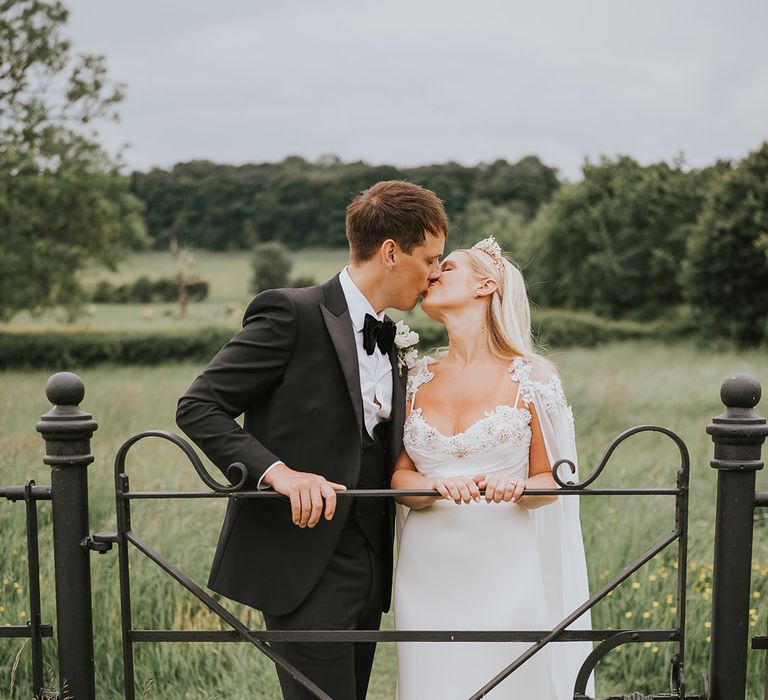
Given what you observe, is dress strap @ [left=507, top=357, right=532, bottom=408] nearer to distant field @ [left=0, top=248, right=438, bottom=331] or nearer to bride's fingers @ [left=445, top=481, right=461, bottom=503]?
bride's fingers @ [left=445, top=481, right=461, bottom=503]

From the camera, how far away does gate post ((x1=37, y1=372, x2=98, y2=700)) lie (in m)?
2.42

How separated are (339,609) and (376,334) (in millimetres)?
891

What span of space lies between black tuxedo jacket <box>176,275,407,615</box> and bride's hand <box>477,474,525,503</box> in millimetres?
439

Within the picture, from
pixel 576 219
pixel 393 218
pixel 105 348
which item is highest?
pixel 576 219

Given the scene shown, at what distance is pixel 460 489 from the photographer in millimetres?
2486

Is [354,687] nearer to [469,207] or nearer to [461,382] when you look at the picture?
[461,382]

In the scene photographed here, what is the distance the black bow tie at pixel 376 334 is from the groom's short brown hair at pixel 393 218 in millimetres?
231

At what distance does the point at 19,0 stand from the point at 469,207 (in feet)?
49.7

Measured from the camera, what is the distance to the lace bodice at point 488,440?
9.89 ft

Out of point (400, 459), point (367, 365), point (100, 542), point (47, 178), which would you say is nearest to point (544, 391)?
point (400, 459)

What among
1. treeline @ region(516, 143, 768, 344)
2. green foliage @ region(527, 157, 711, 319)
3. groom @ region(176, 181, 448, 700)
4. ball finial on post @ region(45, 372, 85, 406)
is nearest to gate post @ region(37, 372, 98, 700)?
ball finial on post @ region(45, 372, 85, 406)

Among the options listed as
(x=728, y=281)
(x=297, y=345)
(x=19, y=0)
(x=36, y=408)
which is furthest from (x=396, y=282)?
(x=728, y=281)

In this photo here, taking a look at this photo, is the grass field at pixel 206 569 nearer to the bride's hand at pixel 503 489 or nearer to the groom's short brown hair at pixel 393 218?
the bride's hand at pixel 503 489

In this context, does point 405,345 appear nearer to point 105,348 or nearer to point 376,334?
point 376,334
